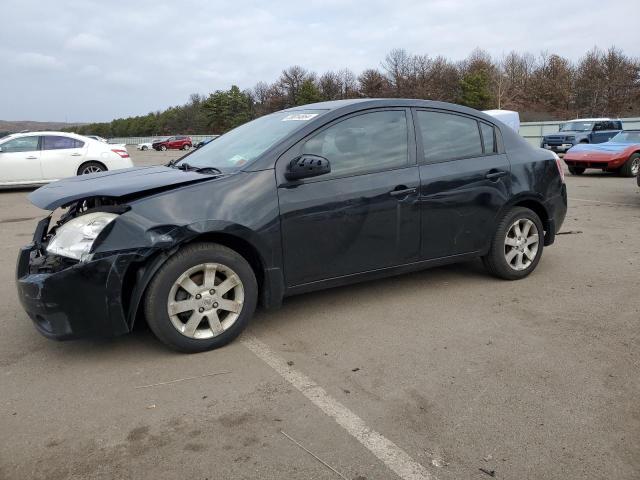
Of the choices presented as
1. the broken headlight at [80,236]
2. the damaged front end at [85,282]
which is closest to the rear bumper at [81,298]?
the damaged front end at [85,282]

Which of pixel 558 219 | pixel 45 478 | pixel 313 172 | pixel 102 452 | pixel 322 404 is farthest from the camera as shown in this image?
pixel 558 219

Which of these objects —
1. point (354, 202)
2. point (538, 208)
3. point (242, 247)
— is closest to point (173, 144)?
point (538, 208)

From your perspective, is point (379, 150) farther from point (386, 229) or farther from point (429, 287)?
point (429, 287)

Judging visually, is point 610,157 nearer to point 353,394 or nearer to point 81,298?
point 353,394

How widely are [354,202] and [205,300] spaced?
1.29m

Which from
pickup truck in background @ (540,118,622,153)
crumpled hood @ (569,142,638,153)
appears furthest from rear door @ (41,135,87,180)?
pickup truck in background @ (540,118,622,153)

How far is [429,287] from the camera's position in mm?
5027

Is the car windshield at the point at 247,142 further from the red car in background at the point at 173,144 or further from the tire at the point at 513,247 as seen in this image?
the red car in background at the point at 173,144

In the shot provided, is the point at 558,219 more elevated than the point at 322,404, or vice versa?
the point at 558,219

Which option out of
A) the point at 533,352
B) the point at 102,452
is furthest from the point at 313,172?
the point at 102,452

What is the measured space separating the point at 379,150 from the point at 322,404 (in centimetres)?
210

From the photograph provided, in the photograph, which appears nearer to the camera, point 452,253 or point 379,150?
point 379,150

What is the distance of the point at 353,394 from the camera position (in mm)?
3096

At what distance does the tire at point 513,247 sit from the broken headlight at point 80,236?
10.7 ft
